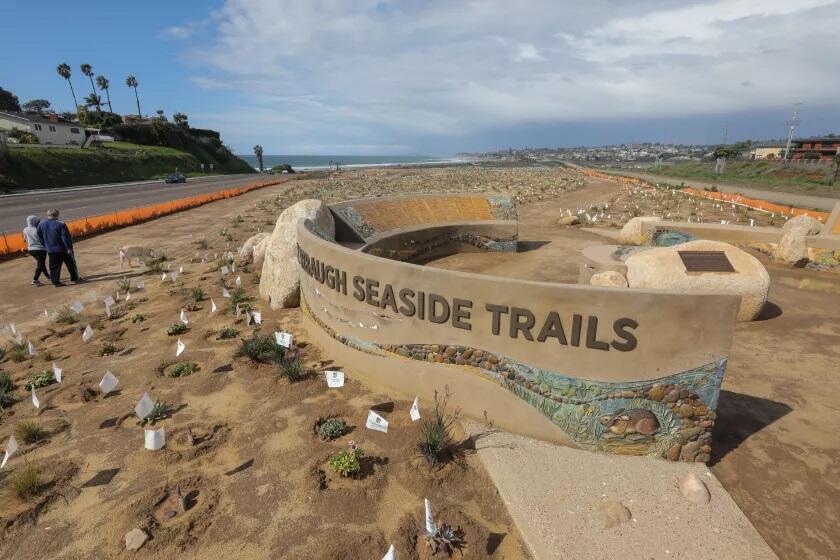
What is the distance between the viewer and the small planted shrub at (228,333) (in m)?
9.60

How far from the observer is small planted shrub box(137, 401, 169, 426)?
6.70 m

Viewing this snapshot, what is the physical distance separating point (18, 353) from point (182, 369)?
3.93 meters

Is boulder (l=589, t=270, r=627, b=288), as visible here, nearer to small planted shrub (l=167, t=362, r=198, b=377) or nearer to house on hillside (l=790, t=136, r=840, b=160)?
small planted shrub (l=167, t=362, r=198, b=377)

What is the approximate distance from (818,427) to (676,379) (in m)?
3.21

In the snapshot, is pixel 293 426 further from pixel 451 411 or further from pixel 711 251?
pixel 711 251

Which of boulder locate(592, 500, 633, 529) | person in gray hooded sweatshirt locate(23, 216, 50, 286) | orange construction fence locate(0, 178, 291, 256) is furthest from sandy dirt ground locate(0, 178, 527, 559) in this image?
orange construction fence locate(0, 178, 291, 256)

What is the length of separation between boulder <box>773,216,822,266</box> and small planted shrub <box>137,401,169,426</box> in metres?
18.9

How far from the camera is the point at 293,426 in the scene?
21.6 feet

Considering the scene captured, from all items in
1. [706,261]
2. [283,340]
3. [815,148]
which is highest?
[815,148]

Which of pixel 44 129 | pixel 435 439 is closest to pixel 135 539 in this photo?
pixel 435 439

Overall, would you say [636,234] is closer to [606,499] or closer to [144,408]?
[606,499]

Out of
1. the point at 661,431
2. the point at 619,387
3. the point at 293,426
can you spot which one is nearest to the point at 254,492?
the point at 293,426

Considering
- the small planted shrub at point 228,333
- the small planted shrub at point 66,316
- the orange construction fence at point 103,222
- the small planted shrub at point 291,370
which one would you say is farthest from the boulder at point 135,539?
the orange construction fence at point 103,222

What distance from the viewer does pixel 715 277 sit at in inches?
380
